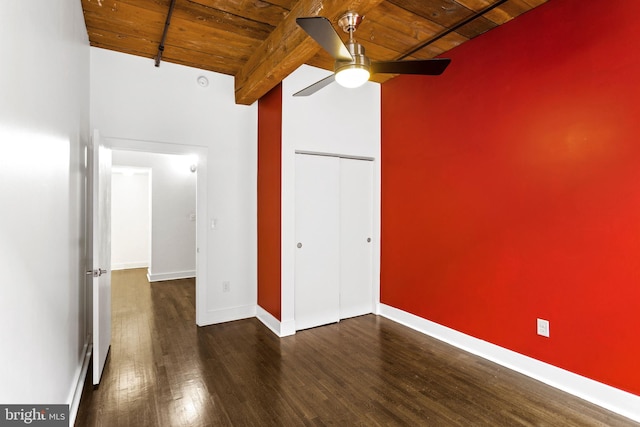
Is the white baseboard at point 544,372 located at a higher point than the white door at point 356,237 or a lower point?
lower

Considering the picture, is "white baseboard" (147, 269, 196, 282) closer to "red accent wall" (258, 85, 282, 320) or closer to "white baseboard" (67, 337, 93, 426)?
"red accent wall" (258, 85, 282, 320)

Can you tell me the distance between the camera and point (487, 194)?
2889 mm

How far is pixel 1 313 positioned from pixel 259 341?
246cm

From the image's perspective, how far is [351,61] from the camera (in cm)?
192

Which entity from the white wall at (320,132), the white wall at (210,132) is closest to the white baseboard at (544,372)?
the white wall at (320,132)

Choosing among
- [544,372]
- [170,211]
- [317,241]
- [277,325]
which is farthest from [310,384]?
[170,211]

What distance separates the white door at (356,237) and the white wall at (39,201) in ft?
8.58

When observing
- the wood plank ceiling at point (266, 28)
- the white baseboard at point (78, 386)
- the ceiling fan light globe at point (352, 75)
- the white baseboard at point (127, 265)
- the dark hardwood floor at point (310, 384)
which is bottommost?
the dark hardwood floor at point (310, 384)

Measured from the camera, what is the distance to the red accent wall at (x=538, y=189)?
2.15 meters

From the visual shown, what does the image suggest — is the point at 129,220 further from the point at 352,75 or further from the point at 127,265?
the point at 352,75

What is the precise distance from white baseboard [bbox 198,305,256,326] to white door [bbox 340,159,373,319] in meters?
1.15

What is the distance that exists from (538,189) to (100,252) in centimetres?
354

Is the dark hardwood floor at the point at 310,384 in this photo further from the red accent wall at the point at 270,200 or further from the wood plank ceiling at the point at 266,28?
the wood plank ceiling at the point at 266,28

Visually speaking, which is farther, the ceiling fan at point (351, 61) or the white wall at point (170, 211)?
the white wall at point (170, 211)
